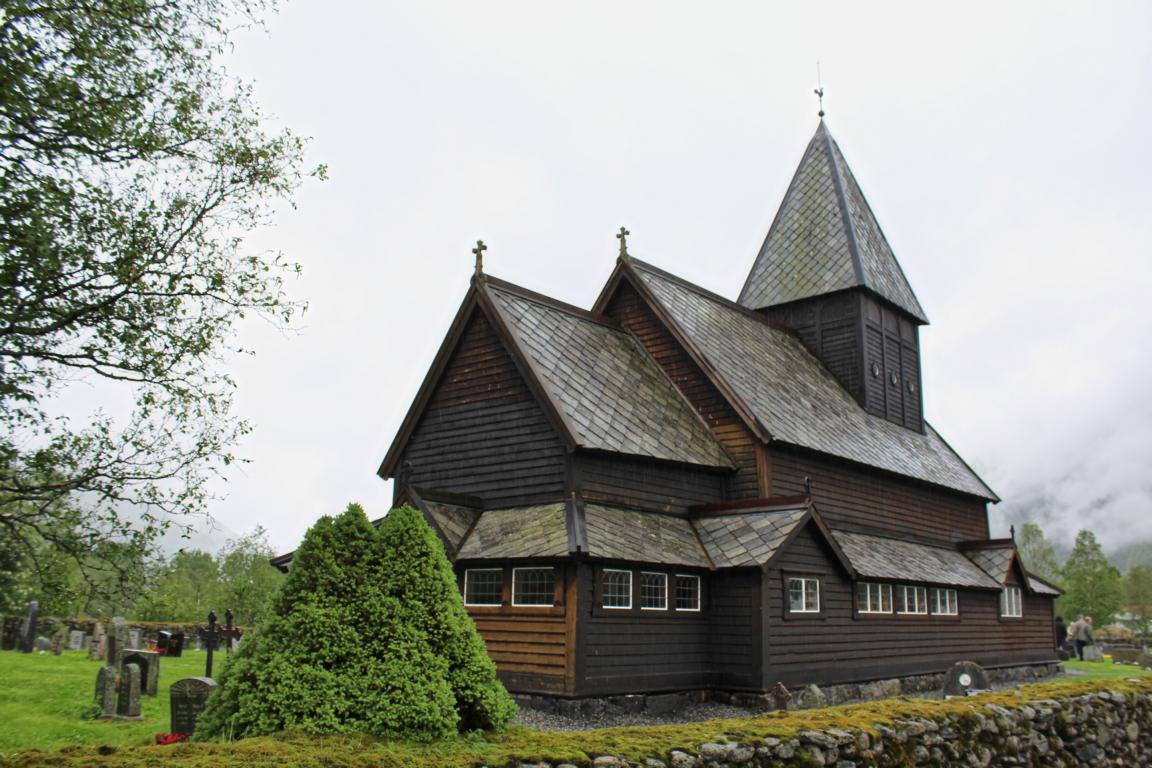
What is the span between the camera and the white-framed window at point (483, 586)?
1905cm

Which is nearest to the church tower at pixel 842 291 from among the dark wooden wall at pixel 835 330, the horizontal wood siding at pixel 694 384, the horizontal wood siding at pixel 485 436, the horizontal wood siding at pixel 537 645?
the dark wooden wall at pixel 835 330

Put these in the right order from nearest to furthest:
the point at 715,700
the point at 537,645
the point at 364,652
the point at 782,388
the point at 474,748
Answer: the point at 474,748
the point at 364,652
the point at 537,645
the point at 715,700
the point at 782,388

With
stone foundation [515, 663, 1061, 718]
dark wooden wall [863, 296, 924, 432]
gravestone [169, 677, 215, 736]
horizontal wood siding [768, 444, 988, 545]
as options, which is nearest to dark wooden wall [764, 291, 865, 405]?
dark wooden wall [863, 296, 924, 432]

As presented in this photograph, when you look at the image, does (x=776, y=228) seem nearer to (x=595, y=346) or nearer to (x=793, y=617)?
(x=595, y=346)

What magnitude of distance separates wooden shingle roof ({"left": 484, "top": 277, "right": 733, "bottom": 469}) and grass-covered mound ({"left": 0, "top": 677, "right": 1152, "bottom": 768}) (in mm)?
10311

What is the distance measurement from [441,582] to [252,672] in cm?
192

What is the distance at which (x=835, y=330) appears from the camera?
1300 inches

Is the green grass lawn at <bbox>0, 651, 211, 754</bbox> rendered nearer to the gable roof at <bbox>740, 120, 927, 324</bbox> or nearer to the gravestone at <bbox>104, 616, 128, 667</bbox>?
the gravestone at <bbox>104, 616, 128, 667</bbox>

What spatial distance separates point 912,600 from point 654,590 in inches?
401

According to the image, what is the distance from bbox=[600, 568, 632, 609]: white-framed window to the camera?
18.2 m

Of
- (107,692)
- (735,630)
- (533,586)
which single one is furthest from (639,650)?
(107,692)

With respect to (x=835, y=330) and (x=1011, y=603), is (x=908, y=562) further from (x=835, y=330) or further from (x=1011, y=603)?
(x=835, y=330)

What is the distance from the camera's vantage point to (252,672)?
27.1 feet

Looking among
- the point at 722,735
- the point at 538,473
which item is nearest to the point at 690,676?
the point at 538,473
